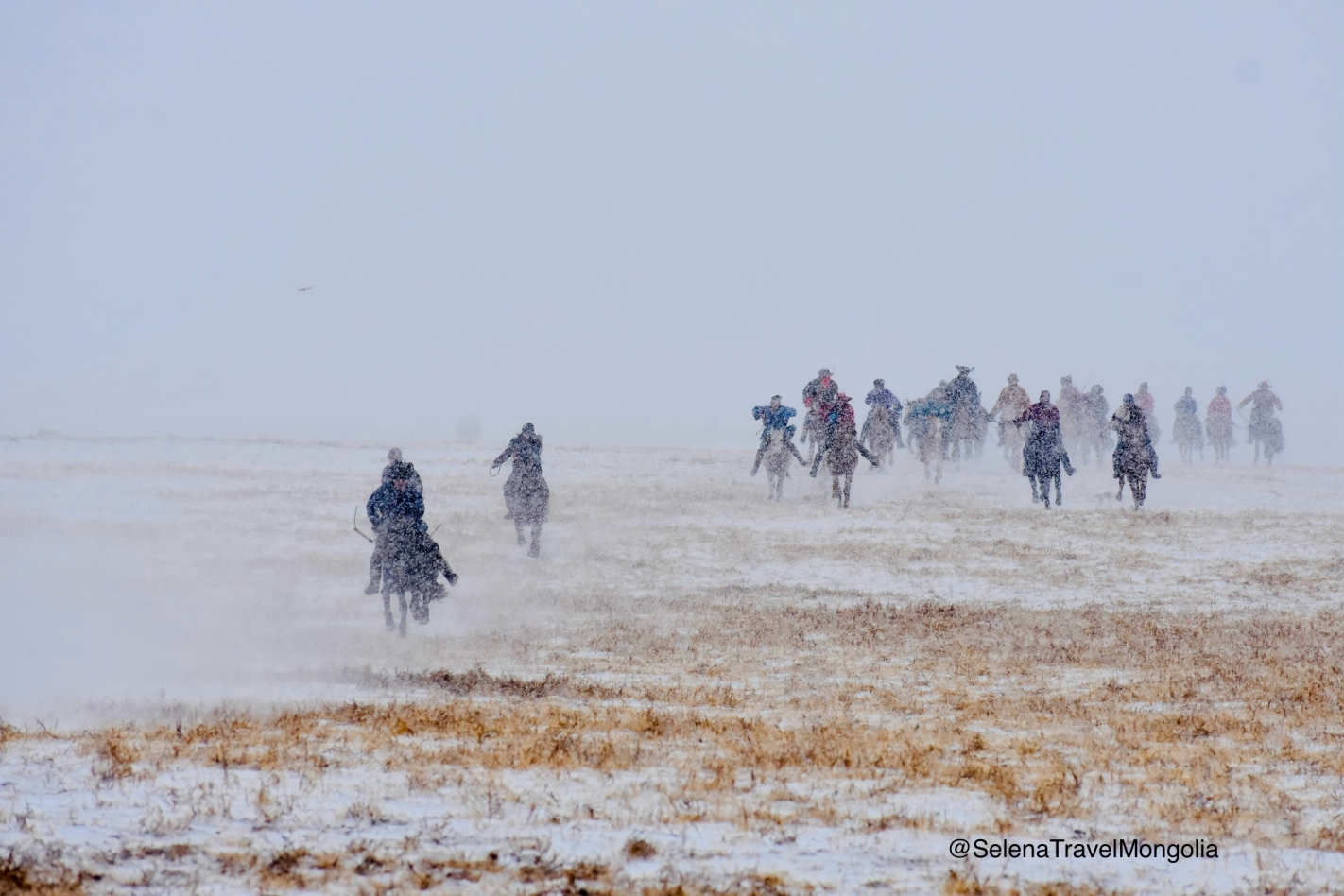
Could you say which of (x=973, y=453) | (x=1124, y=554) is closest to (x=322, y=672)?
(x=1124, y=554)

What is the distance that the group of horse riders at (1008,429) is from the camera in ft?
80.5

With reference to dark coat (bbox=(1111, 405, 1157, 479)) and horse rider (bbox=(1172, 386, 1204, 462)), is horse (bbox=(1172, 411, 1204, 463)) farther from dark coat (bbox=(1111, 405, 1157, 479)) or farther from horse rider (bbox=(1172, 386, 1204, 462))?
dark coat (bbox=(1111, 405, 1157, 479))

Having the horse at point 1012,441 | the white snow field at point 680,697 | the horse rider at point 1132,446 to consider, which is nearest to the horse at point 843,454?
the white snow field at point 680,697

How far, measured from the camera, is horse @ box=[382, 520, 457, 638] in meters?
14.8

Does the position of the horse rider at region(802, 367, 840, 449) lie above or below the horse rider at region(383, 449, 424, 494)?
above

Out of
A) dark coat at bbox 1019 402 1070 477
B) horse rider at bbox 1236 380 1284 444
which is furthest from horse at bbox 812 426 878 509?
horse rider at bbox 1236 380 1284 444

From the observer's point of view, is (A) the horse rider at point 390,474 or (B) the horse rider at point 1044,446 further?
(B) the horse rider at point 1044,446

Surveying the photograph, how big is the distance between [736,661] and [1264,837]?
25.0 ft

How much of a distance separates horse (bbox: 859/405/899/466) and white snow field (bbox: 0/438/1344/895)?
2.79 metres

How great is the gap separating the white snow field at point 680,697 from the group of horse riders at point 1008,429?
1.14 meters

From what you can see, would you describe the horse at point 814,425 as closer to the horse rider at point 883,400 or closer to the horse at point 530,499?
the horse rider at point 883,400

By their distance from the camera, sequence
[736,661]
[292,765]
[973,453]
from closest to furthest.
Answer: [292,765] → [736,661] → [973,453]

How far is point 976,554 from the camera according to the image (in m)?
20.7

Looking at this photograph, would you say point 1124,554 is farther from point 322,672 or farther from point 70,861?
point 70,861
